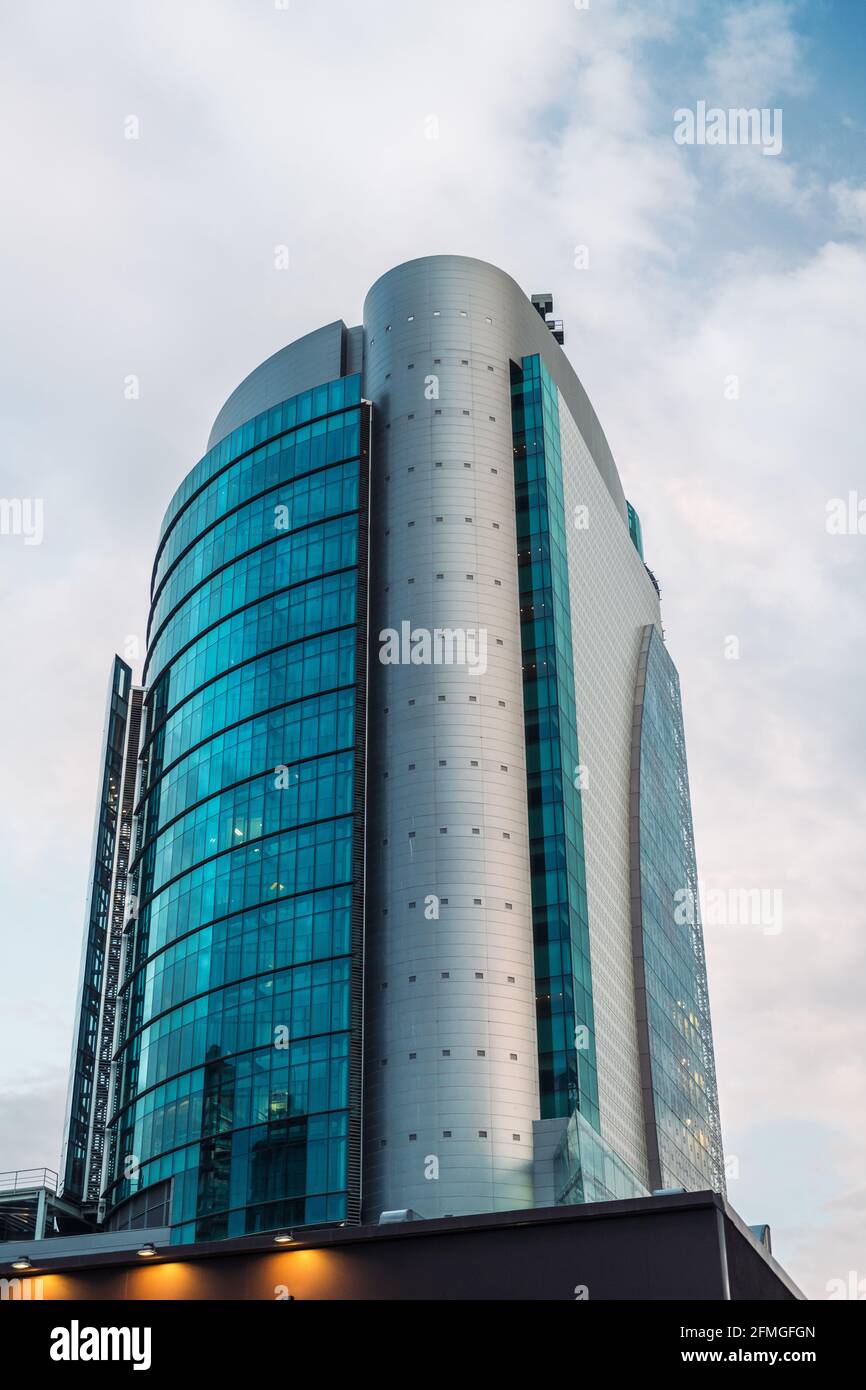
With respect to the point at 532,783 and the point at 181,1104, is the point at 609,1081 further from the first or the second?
the point at 181,1104

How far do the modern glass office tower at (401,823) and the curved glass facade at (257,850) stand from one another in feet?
0.83

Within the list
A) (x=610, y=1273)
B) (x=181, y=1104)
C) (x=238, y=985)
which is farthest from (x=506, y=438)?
(x=610, y=1273)

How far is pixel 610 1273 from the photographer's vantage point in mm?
41531

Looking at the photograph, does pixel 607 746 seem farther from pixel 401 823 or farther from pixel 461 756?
pixel 401 823

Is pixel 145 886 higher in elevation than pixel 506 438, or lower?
lower

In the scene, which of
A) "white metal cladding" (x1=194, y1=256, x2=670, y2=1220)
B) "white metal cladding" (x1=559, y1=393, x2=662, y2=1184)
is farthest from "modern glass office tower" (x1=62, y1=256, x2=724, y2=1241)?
"white metal cladding" (x1=559, y1=393, x2=662, y2=1184)

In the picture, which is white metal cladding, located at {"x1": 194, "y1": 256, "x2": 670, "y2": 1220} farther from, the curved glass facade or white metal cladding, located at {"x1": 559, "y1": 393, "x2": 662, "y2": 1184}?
the curved glass facade

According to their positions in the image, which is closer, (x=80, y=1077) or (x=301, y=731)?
(x=301, y=731)

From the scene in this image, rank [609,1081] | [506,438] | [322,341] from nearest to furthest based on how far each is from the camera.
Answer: [609,1081] → [506,438] → [322,341]

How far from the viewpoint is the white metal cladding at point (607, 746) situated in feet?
326

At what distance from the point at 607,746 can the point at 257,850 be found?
30383 millimetres

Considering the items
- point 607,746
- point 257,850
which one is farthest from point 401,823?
point 607,746

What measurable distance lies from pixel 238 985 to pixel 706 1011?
181ft

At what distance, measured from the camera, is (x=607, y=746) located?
113m
